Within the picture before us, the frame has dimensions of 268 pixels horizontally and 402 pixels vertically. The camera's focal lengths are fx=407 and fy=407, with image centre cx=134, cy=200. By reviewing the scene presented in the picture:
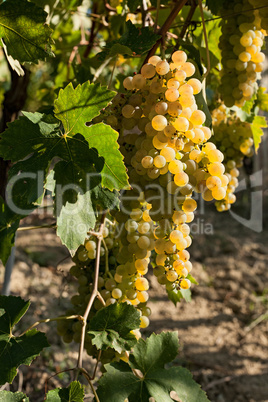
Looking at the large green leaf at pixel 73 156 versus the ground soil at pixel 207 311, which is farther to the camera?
the ground soil at pixel 207 311

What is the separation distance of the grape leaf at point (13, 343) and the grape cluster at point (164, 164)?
0.21 meters

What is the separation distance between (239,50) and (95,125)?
→ 44 centimetres

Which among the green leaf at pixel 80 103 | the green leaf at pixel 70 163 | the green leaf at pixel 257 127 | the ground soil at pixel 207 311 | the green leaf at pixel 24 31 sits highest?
the green leaf at pixel 24 31

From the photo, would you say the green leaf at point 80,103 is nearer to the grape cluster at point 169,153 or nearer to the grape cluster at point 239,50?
the grape cluster at point 169,153

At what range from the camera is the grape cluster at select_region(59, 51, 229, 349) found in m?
0.71

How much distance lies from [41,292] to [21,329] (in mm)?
383

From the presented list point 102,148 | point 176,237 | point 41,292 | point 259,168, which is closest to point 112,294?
point 176,237

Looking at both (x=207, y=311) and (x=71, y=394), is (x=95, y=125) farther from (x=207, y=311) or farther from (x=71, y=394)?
(x=207, y=311)

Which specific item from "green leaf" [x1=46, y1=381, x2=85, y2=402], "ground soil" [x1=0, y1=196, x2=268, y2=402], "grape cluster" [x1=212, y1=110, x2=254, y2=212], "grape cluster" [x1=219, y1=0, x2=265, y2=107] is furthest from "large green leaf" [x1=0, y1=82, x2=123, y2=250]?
"ground soil" [x1=0, y1=196, x2=268, y2=402]

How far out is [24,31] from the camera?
748 millimetres

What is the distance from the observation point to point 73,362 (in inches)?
68.7

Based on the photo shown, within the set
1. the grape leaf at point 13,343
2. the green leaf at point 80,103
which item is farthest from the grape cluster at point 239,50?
the grape leaf at point 13,343

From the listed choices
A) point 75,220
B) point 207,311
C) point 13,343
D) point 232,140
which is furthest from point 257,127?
point 207,311

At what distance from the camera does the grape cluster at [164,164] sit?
2.34 feet
